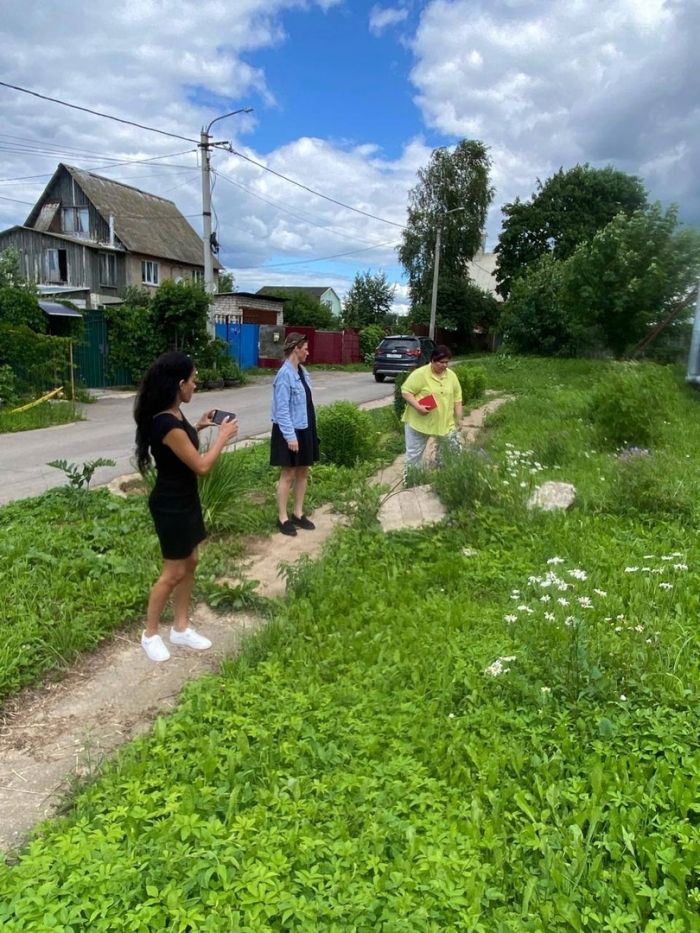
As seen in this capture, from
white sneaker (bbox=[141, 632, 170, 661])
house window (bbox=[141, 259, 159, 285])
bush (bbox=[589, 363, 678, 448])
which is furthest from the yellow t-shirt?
house window (bbox=[141, 259, 159, 285])

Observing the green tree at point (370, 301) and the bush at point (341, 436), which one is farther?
the green tree at point (370, 301)

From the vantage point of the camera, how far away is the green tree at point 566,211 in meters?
39.8

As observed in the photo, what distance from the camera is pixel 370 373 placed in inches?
1114

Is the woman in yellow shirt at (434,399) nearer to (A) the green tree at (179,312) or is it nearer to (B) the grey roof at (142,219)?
(A) the green tree at (179,312)

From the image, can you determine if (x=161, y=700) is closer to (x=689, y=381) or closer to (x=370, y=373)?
(x=689, y=381)

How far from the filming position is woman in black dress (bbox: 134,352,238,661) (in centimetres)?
337

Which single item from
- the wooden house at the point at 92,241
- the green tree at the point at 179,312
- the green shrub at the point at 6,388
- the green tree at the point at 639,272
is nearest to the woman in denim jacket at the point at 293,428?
the green shrub at the point at 6,388

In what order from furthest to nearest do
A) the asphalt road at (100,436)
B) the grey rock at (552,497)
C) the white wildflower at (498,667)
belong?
the asphalt road at (100,436), the grey rock at (552,497), the white wildflower at (498,667)

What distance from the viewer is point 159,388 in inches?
132

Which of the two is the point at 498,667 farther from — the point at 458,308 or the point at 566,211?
the point at 566,211

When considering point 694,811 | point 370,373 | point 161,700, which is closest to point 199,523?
point 161,700

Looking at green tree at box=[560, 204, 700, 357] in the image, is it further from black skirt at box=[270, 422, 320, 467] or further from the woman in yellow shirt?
black skirt at box=[270, 422, 320, 467]

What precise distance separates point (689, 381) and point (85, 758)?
51.3ft

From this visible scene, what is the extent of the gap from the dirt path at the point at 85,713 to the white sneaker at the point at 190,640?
0.12ft
